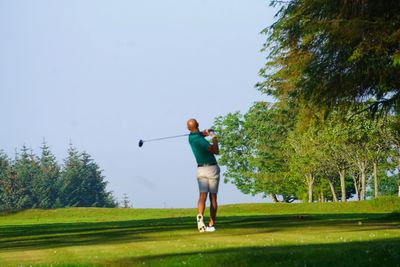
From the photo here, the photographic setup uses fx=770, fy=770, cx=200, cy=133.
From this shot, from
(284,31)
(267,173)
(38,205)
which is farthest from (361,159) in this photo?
(38,205)

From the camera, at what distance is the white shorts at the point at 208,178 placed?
1727 cm

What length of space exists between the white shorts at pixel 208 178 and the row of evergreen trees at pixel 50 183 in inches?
4341

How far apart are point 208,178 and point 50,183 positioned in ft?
392

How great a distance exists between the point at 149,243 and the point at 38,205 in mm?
118601

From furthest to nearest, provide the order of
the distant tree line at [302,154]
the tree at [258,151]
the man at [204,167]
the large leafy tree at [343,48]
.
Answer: the tree at [258,151], the distant tree line at [302,154], the large leafy tree at [343,48], the man at [204,167]

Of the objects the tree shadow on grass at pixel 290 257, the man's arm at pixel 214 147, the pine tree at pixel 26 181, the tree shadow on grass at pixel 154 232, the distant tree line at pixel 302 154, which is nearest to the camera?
the tree shadow on grass at pixel 290 257

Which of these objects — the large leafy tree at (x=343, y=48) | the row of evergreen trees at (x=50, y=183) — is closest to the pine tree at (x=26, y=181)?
the row of evergreen trees at (x=50, y=183)

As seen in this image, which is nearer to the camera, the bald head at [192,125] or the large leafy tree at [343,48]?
the bald head at [192,125]

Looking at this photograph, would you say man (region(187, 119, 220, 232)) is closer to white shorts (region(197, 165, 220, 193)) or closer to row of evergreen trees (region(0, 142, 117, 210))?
white shorts (region(197, 165, 220, 193))

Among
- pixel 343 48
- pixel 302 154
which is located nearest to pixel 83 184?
pixel 302 154

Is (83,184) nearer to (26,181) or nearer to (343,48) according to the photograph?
(26,181)

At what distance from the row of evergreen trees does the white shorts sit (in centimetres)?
11026

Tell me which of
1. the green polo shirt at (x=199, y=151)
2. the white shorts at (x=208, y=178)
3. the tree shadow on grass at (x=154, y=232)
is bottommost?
the tree shadow on grass at (x=154, y=232)

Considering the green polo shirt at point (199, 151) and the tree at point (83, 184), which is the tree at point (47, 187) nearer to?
the tree at point (83, 184)
